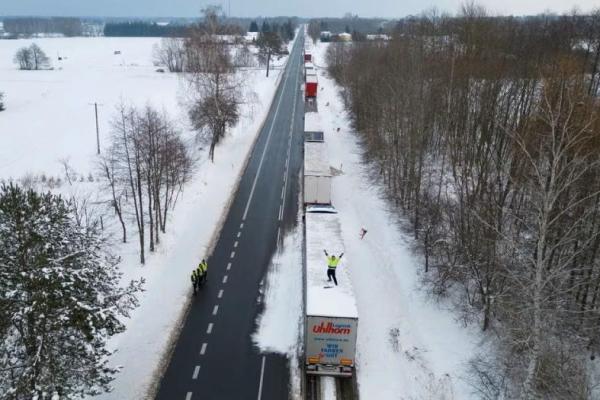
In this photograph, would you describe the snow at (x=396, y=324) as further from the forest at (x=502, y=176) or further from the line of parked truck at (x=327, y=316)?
the line of parked truck at (x=327, y=316)

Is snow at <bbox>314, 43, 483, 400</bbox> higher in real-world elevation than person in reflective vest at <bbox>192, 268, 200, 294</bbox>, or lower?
lower

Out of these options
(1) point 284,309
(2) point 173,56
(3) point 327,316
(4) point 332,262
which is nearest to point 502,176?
(4) point 332,262

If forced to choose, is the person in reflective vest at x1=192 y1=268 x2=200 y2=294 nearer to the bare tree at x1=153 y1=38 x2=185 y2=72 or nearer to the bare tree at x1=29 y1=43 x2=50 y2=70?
the bare tree at x1=153 y1=38 x2=185 y2=72

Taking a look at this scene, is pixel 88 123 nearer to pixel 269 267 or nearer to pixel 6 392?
pixel 269 267

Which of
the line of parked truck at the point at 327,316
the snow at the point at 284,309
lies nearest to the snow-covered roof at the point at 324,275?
the line of parked truck at the point at 327,316

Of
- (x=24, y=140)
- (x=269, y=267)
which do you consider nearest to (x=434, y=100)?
(x=269, y=267)

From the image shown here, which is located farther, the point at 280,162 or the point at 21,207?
the point at 280,162

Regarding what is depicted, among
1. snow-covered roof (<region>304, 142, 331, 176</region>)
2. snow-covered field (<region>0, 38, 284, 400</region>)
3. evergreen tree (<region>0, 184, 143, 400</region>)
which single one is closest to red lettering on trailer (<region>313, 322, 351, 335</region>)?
snow-covered field (<region>0, 38, 284, 400</region>)
